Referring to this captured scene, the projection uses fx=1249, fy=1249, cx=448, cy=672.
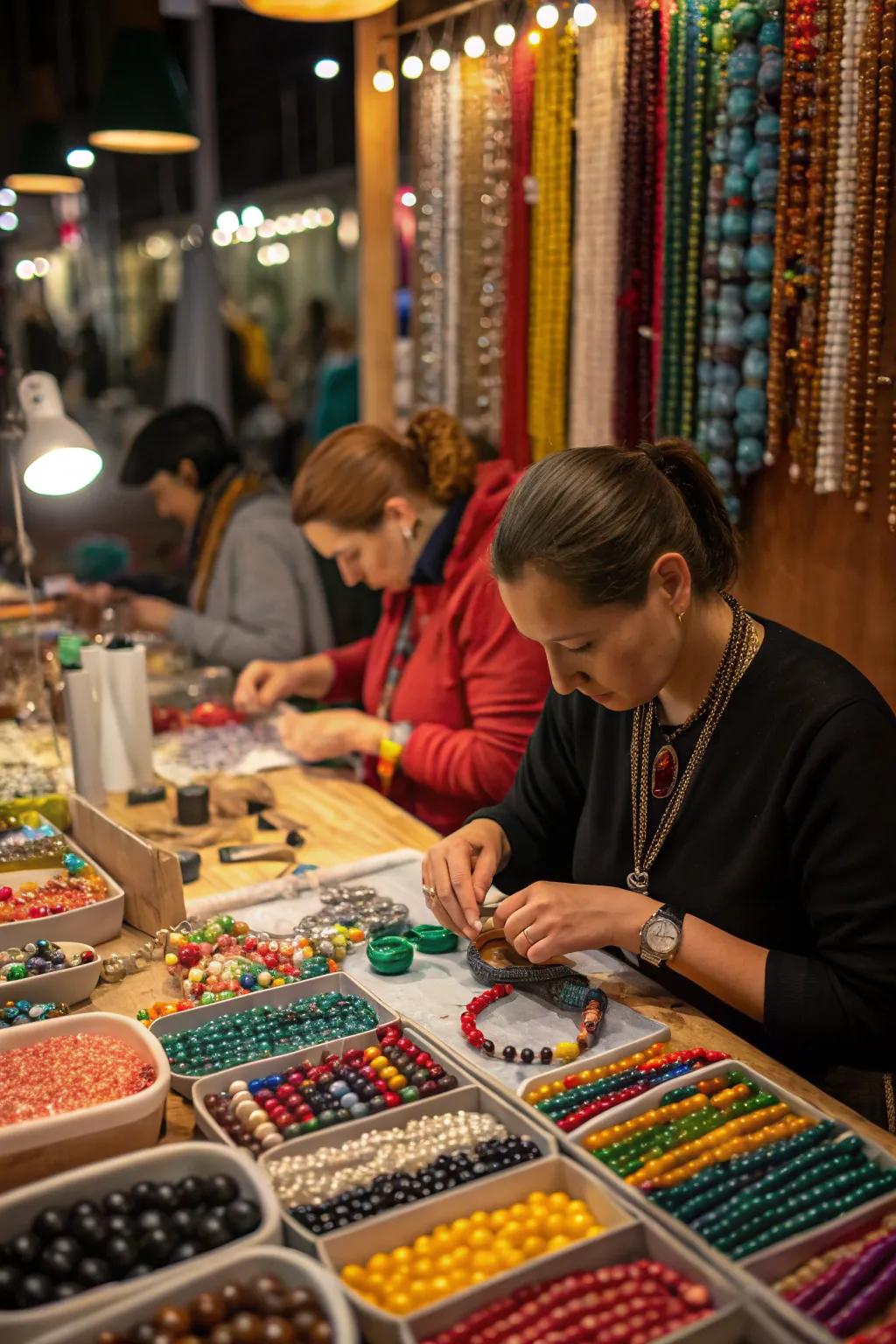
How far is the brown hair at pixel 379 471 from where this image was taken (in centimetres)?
305

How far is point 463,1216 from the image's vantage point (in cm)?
138

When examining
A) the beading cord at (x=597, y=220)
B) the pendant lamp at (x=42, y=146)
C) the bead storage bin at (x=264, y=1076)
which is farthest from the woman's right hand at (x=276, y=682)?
the pendant lamp at (x=42, y=146)

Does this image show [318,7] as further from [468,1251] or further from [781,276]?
[468,1251]

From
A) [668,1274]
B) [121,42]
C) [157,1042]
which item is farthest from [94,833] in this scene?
[121,42]

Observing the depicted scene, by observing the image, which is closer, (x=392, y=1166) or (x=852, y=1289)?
(x=852, y=1289)

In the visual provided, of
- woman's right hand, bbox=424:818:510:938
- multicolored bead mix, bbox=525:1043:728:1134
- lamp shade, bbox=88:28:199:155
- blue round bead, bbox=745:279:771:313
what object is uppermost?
lamp shade, bbox=88:28:199:155

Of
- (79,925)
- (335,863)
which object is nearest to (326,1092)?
(79,925)

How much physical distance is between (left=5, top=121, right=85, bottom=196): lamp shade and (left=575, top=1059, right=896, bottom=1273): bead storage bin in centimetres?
584

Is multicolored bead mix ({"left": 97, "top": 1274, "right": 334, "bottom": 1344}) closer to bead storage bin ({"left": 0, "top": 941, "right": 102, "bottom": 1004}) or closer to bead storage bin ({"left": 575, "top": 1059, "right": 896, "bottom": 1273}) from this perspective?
bead storage bin ({"left": 575, "top": 1059, "right": 896, "bottom": 1273})

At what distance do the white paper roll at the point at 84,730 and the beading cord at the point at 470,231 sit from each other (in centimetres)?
169

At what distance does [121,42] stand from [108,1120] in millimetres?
4501

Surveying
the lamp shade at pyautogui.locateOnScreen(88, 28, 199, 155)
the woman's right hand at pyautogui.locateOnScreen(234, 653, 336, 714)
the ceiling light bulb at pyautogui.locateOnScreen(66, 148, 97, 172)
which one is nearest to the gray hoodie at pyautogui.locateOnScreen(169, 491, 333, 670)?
the woman's right hand at pyautogui.locateOnScreen(234, 653, 336, 714)

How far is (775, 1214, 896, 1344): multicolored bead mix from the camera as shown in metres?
1.21

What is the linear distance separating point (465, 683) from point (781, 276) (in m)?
1.18
